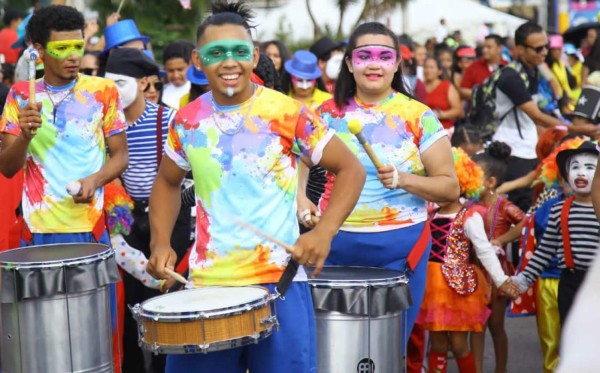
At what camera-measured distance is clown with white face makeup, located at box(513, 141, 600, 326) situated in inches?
235

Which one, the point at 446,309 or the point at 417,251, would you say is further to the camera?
the point at 446,309

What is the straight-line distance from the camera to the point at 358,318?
4.84 metres

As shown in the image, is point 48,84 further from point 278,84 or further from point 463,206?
point 463,206

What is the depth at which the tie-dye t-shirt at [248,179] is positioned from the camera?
3.94 m

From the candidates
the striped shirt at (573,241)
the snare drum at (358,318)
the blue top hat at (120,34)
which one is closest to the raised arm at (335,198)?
the snare drum at (358,318)

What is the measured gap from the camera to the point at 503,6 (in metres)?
36.9

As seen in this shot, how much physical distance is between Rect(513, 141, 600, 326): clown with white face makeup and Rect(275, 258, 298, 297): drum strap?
2.52 m

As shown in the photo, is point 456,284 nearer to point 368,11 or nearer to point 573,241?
point 573,241

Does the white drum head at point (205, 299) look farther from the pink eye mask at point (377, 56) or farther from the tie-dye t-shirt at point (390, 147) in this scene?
the pink eye mask at point (377, 56)

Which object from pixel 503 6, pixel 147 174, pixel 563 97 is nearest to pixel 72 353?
pixel 147 174

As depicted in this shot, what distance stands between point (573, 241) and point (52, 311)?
287 cm

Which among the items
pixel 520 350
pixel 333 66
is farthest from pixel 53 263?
pixel 333 66

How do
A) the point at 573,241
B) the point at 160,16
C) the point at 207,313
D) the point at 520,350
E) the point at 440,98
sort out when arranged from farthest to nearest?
the point at 160,16, the point at 440,98, the point at 520,350, the point at 573,241, the point at 207,313

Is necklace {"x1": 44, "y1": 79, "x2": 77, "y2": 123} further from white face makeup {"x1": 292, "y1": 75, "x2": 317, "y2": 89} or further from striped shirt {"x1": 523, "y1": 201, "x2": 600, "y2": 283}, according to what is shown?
white face makeup {"x1": 292, "y1": 75, "x2": 317, "y2": 89}
